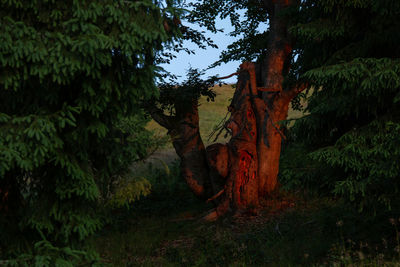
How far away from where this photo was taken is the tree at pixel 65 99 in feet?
17.1

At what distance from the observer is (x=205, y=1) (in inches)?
605

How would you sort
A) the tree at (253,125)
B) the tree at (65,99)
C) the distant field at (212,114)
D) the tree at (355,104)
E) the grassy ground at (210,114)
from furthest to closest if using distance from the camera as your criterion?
1. the distant field at (212,114)
2. the grassy ground at (210,114)
3. the tree at (253,125)
4. the tree at (355,104)
5. the tree at (65,99)

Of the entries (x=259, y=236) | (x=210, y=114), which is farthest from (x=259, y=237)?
(x=210, y=114)

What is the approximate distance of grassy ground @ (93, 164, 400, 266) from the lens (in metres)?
8.71

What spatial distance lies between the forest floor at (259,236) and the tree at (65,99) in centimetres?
273

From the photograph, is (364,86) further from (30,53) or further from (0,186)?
(0,186)

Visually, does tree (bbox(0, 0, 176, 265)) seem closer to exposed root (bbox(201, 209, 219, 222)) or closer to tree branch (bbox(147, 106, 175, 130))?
exposed root (bbox(201, 209, 219, 222))

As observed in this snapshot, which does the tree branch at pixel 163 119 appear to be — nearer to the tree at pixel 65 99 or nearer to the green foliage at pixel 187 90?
the green foliage at pixel 187 90

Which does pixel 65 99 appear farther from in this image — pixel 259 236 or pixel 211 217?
pixel 211 217

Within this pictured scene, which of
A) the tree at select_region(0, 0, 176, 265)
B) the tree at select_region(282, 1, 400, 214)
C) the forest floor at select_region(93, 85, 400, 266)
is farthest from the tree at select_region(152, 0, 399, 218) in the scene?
the tree at select_region(0, 0, 176, 265)

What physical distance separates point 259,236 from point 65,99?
717cm

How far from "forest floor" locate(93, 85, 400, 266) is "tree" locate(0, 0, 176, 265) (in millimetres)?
2732

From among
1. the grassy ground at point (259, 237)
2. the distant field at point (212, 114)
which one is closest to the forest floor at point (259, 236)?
the grassy ground at point (259, 237)

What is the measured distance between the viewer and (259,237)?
1130 cm
